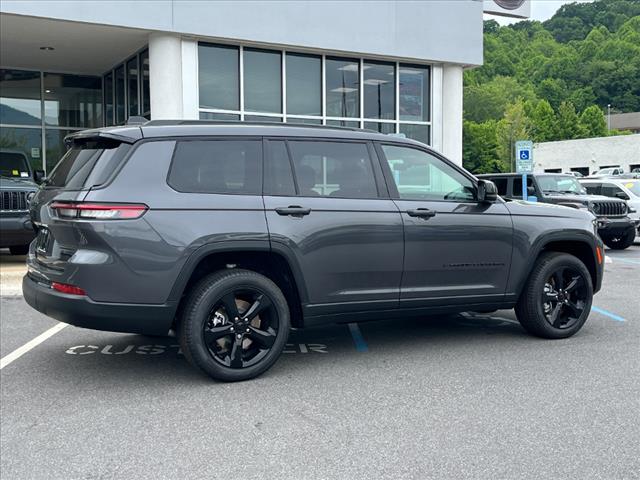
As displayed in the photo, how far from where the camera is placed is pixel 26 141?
20.0m

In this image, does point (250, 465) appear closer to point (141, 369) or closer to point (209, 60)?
point (141, 369)

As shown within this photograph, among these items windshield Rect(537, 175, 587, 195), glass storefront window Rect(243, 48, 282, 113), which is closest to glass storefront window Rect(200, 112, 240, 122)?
glass storefront window Rect(243, 48, 282, 113)

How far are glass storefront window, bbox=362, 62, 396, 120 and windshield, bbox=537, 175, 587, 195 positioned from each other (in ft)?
14.9

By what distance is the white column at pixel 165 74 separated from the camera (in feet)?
49.7

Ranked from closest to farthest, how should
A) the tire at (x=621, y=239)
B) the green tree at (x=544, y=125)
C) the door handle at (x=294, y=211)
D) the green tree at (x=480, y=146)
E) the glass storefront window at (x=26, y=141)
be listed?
the door handle at (x=294, y=211) → the tire at (x=621, y=239) → the glass storefront window at (x=26, y=141) → the green tree at (x=544, y=125) → the green tree at (x=480, y=146)

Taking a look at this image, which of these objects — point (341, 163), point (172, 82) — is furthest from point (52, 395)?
point (172, 82)

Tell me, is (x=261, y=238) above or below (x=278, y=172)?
below

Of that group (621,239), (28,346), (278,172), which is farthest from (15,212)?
(621,239)

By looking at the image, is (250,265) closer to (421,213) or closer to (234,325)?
→ (234,325)

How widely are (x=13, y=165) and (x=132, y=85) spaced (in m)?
5.39

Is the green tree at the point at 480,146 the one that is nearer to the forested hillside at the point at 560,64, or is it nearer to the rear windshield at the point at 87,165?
the forested hillside at the point at 560,64

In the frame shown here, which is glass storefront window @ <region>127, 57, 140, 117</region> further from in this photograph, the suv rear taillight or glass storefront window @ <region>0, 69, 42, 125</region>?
the suv rear taillight

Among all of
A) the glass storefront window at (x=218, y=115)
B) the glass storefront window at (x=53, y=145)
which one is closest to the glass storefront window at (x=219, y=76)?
the glass storefront window at (x=218, y=115)

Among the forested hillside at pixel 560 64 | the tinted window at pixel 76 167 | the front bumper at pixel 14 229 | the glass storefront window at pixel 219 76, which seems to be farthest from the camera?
the forested hillside at pixel 560 64
